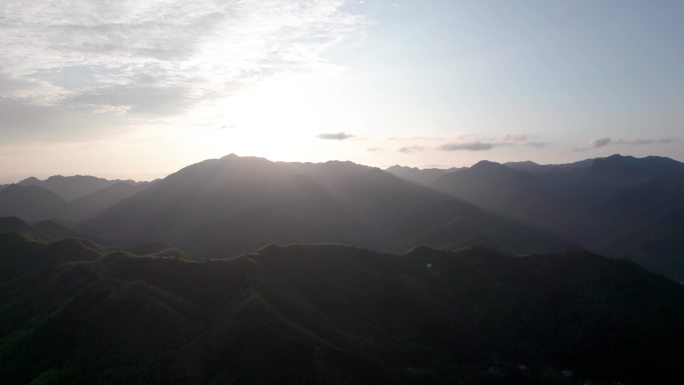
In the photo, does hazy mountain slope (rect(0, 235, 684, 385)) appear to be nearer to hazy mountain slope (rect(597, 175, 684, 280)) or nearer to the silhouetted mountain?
the silhouetted mountain

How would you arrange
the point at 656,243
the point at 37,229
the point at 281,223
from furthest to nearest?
the point at 656,243, the point at 281,223, the point at 37,229

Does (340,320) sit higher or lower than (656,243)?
higher

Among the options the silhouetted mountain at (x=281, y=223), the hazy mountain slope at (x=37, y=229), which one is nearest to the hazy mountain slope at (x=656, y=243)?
the silhouetted mountain at (x=281, y=223)

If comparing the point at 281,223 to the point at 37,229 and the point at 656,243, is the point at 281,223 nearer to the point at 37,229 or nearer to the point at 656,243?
the point at 37,229

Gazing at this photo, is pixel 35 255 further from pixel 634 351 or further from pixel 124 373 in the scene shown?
pixel 634 351

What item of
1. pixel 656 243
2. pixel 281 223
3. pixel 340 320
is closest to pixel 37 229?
pixel 281 223

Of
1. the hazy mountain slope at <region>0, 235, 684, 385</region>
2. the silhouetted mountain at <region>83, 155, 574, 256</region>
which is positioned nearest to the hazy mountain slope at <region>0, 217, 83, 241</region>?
the silhouetted mountain at <region>83, 155, 574, 256</region>

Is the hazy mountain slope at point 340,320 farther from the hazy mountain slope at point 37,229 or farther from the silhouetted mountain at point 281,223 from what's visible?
the silhouetted mountain at point 281,223

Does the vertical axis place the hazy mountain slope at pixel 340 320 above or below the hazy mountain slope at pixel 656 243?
above
